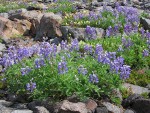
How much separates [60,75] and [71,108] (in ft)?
2.02

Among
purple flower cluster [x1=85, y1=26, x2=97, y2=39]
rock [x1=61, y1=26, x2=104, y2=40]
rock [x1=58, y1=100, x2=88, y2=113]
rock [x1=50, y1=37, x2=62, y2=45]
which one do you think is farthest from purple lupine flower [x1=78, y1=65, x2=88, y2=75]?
rock [x1=50, y1=37, x2=62, y2=45]

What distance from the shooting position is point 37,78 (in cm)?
673

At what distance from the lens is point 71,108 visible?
6.20m

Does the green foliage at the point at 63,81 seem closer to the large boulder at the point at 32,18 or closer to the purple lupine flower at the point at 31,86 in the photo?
the purple lupine flower at the point at 31,86

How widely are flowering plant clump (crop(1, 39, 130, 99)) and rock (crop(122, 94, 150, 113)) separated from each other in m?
0.40

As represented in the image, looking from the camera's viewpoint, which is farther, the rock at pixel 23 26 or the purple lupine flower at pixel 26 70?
the rock at pixel 23 26

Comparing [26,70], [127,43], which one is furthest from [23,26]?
[26,70]

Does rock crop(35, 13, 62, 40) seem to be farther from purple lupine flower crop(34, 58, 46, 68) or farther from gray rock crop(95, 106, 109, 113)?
gray rock crop(95, 106, 109, 113)

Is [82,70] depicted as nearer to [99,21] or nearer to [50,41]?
[50,41]

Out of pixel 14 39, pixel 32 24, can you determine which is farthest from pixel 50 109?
pixel 32 24

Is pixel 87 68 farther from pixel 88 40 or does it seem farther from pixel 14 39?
pixel 14 39

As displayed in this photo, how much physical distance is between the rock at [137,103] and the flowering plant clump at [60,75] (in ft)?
1.31

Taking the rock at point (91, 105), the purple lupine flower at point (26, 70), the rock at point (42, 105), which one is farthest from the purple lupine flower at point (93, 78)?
the purple lupine flower at point (26, 70)

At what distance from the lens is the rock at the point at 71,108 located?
6.18 m
